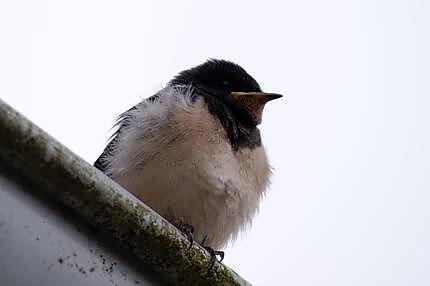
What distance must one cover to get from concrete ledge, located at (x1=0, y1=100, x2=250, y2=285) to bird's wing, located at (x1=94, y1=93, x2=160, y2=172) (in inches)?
75.2

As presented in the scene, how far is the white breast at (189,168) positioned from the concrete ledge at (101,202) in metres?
1.25

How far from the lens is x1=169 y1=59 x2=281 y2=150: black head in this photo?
4184 millimetres

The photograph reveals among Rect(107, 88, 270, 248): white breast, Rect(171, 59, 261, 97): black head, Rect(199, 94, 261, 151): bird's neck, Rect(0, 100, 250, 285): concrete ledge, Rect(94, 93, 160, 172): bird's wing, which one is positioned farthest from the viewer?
Rect(171, 59, 261, 97): black head

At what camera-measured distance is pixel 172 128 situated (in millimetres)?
3883

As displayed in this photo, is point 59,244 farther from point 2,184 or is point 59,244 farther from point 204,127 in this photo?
point 204,127

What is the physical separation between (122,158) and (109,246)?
6.39 feet

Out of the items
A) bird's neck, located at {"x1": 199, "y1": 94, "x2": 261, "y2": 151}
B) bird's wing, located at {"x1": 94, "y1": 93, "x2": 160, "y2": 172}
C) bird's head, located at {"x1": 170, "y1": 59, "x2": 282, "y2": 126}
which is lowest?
bird's wing, located at {"x1": 94, "y1": 93, "x2": 160, "y2": 172}

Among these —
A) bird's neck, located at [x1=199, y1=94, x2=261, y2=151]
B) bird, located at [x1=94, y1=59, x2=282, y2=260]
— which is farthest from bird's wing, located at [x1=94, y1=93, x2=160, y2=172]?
bird's neck, located at [x1=199, y1=94, x2=261, y2=151]

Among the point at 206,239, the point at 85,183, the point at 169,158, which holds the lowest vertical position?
the point at 206,239

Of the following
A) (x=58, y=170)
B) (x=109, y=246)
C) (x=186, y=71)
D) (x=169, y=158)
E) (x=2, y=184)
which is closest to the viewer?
(x=2, y=184)

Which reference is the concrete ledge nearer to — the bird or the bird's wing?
the bird

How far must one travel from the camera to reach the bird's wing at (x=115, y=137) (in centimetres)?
431

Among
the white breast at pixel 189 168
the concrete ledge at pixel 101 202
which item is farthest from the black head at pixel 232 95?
the concrete ledge at pixel 101 202

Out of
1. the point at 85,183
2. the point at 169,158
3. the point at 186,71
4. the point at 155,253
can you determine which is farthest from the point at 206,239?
the point at 85,183
